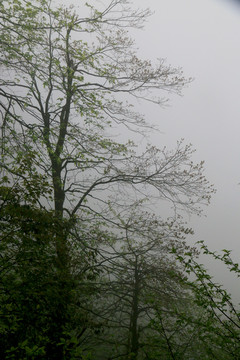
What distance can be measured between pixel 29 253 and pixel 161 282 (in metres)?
4.50

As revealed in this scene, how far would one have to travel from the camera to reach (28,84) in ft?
27.6

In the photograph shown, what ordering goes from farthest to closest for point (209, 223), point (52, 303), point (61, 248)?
point (209, 223) → point (61, 248) → point (52, 303)

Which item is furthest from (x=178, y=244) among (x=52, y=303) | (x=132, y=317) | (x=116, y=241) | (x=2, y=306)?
(x=2, y=306)

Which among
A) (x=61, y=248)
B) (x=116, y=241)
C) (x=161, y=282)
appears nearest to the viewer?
(x=61, y=248)

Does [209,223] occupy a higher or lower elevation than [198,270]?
higher

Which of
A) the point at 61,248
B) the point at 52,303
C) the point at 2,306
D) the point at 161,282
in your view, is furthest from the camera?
the point at 161,282

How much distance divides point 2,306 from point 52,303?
66 cm

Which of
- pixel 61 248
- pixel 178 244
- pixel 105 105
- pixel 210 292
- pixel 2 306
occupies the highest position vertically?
pixel 105 105

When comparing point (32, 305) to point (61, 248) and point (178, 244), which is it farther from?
point (178, 244)

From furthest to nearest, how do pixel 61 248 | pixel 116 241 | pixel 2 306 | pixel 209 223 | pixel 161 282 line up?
pixel 209 223
pixel 116 241
pixel 161 282
pixel 61 248
pixel 2 306

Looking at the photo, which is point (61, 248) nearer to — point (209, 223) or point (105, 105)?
point (105, 105)

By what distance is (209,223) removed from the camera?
65.2 meters

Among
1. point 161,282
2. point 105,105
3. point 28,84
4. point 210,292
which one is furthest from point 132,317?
point 28,84

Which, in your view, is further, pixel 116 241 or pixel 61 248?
pixel 116 241
